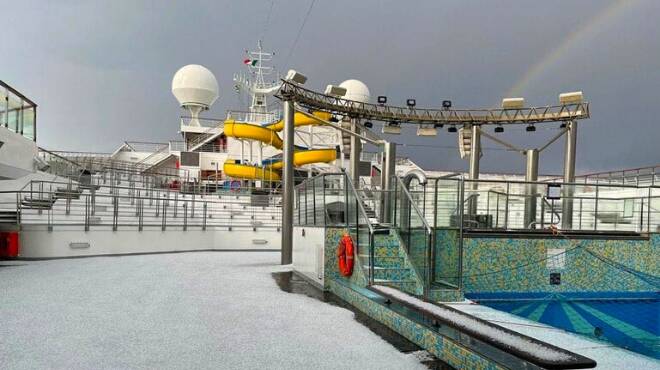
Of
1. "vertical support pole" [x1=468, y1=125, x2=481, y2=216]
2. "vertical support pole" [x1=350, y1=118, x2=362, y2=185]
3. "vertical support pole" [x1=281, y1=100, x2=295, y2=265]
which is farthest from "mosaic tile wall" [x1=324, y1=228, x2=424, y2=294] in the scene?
"vertical support pole" [x1=468, y1=125, x2=481, y2=216]

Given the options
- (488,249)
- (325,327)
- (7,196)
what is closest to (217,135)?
(7,196)

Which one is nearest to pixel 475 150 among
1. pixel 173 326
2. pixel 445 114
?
pixel 445 114

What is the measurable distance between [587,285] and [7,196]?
59.8ft

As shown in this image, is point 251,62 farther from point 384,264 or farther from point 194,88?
point 384,264

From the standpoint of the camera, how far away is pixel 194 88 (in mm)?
38000

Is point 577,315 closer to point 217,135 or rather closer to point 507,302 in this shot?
point 507,302

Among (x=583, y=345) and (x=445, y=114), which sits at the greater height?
(x=445, y=114)

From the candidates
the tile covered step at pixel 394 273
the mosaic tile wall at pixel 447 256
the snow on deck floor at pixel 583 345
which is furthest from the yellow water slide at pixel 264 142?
the snow on deck floor at pixel 583 345

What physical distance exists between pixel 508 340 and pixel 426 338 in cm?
145

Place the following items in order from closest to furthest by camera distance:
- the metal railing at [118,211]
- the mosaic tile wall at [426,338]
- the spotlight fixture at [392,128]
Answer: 1. the mosaic tile wall at [426,338]
2. the metal railing at [118,211]
3. the spotlight fixture at [392,128]

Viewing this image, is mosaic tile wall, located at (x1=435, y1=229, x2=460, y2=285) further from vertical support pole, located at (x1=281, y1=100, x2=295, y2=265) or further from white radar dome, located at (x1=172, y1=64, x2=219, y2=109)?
white radar dome, located at (x1=172, y1=64, x2=219, y2=109)

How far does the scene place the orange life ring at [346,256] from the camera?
6941 mm

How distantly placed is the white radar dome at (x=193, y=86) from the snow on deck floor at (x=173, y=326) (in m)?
31.1

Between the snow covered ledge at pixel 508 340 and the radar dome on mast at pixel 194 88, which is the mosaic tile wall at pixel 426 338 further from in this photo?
the radar dome on mast at pixel 194 88
